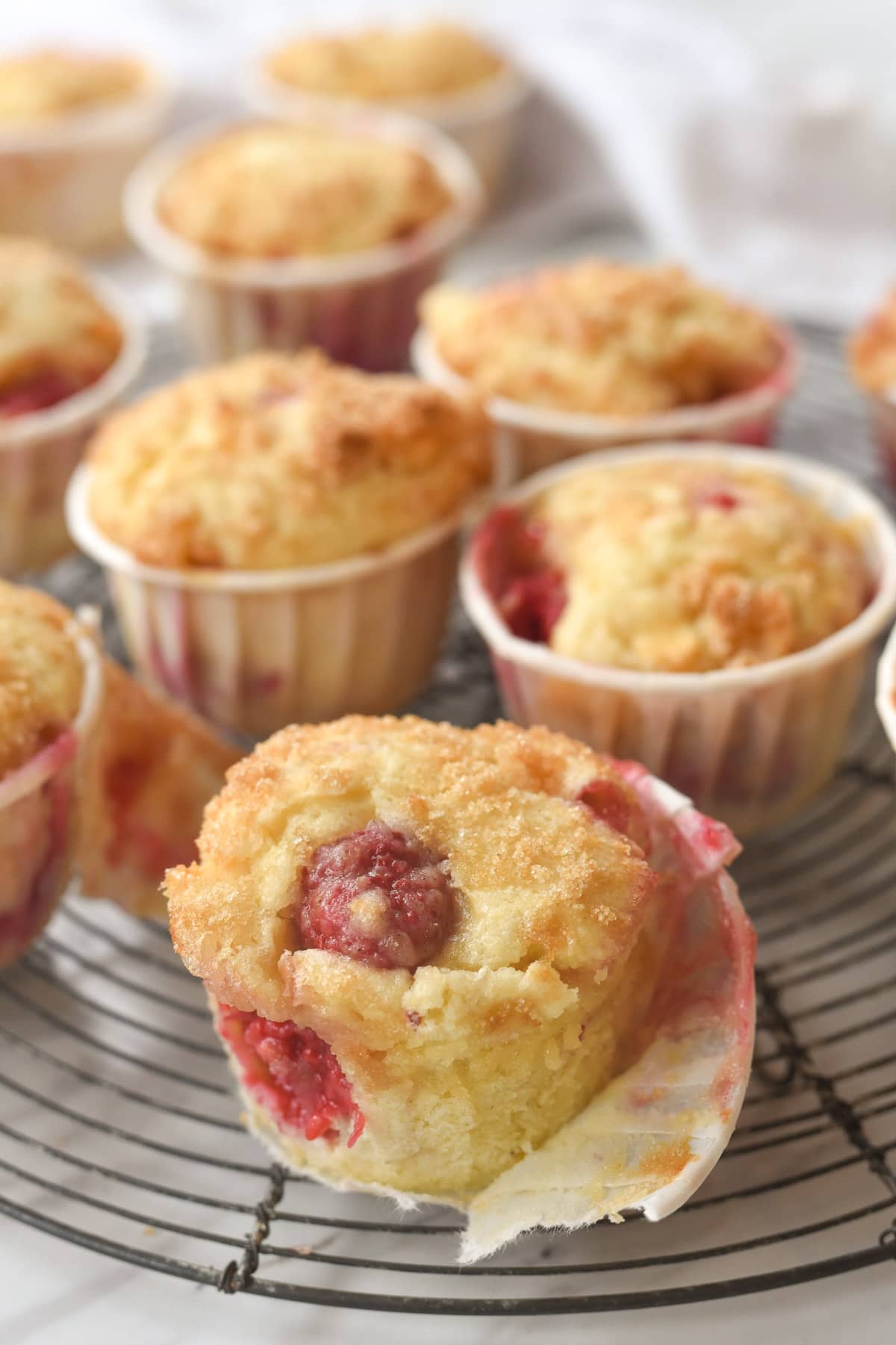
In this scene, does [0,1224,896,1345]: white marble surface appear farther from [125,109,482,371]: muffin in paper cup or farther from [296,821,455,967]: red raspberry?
[125,109,482,371]: muffin in paper cup

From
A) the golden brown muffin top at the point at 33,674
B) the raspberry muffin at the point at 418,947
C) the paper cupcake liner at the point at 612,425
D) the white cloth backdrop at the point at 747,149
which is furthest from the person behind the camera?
the white cloth backdrop at the point at 747,149

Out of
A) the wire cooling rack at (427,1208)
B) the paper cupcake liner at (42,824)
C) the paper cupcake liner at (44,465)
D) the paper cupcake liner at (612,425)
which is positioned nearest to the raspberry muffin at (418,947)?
the wire cooling rack at (427,1208)

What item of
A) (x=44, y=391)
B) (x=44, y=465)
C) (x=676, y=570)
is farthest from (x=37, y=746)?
(x=44, y=391)

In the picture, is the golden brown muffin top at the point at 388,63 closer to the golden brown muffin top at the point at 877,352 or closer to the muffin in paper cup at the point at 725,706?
the golden brown muffin top at the point at 877,352

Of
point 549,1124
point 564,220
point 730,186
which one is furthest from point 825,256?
point 549,1124

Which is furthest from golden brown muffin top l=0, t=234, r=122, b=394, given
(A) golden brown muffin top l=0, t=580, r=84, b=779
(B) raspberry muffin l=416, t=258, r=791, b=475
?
(A) golden brown muffin top l=0, t=580, r=84, b=779

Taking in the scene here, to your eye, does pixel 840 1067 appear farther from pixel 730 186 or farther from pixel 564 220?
pixel 564 220

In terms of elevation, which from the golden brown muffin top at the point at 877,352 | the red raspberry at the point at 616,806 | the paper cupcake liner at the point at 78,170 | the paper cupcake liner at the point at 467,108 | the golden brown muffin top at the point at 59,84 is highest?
the red raspberry at the point at 616,806
